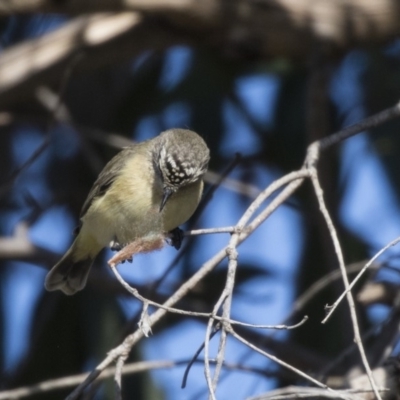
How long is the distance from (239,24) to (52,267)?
2.13 m

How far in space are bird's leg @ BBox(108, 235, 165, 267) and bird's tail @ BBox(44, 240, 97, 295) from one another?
260 cm

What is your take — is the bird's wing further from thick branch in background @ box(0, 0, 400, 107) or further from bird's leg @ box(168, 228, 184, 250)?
thick branch in background @ box(0, 0, 400, 107)

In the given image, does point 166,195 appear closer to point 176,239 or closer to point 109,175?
point 176,239

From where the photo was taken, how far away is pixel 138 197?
570 centimetres

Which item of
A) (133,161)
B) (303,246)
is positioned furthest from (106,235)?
(303,246)

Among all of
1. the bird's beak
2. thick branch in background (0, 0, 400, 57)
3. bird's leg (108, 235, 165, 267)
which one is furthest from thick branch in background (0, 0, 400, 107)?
bird's leg (108, 235, 165, 267)

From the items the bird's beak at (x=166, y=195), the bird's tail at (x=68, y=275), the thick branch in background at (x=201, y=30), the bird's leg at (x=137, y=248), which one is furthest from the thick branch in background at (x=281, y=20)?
the bird's leg at (x=137, y=248)

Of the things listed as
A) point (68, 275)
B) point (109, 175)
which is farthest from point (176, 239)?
point (68, 275)

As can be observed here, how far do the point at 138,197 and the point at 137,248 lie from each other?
206cm

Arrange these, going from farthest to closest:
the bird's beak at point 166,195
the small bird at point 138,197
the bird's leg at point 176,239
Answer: the bird's leg at point 176,239
the small bird at point 138,197
the bird's beak at point 166,195

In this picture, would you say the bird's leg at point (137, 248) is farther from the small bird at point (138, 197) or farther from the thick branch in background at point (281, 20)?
the thick branch in background at point (281, 20)

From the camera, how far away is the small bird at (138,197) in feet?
17.8

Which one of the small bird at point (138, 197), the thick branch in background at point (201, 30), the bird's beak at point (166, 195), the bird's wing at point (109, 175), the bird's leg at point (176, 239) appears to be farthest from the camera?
the thick branch in background at point (201, 30)

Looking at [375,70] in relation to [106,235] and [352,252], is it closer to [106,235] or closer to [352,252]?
[352,252]
